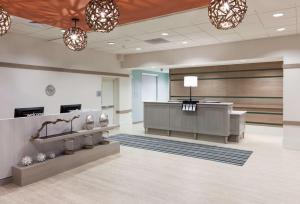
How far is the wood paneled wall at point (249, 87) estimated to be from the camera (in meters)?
7.94

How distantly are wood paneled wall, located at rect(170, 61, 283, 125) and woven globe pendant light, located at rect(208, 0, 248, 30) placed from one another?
6.84 meters

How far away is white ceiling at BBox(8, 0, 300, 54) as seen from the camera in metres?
4.23

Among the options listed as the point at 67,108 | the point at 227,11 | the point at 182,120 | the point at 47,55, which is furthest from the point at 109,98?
the point at 227,11

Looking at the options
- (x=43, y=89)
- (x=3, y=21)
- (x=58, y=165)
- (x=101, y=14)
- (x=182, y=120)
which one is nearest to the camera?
(x=101, y=14)

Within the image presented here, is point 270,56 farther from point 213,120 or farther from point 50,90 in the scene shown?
point 50,90

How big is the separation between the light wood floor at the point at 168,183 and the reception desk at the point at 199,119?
1.46 m

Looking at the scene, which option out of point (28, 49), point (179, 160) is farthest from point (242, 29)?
point (28, 49)

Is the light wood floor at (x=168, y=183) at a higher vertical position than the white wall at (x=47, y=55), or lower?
lower

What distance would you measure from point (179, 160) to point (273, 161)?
6.52ft

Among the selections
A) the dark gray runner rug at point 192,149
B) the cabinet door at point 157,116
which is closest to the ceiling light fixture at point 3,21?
the dark gray runner rug at point 192,149

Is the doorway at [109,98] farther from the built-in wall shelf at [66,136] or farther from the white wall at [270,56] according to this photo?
the built-in wall shelf at [66,136]

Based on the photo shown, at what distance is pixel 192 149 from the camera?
584 centimetres

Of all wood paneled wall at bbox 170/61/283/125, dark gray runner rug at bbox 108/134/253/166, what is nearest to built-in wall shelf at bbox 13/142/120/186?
dark gray runner rug at bbox 108/134/253/166

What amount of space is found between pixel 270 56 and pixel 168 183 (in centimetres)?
474
